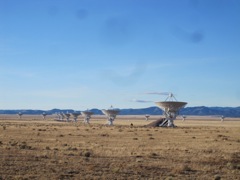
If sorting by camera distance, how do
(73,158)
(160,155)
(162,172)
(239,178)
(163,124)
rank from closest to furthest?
1. (239,178)
2. (162,172)
3. (73,158)
4. (160,155)
5. (163,124)

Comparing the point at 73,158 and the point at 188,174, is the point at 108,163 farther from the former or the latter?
the point at 188,174

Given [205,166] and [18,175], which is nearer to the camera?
[18,175]

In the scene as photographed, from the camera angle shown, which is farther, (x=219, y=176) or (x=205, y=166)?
(x=205, y=166)

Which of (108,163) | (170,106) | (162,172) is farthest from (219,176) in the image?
(170,106)

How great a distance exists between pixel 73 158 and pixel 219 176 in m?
10.9

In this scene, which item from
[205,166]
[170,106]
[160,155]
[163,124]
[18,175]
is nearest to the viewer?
[18,175]

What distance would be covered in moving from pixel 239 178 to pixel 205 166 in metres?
4.56

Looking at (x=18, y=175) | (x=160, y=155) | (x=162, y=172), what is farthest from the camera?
(x=160, y=155)

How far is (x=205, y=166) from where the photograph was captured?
26.4m

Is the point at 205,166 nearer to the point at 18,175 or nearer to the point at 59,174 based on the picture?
the point at 59,174

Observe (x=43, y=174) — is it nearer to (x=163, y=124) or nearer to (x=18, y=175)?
(x=18, y=175)

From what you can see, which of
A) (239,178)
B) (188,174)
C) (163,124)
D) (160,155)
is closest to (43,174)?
(188,174)

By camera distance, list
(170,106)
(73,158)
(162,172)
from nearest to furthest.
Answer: (162,172)
(73,158)
(170,106)

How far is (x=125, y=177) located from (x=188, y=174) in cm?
402
